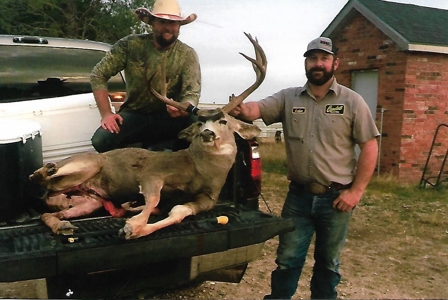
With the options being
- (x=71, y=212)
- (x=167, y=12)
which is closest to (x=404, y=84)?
(x=167, y=12)

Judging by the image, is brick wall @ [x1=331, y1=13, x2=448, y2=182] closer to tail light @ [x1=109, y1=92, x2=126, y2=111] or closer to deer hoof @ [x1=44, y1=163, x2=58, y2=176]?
tail light @ [x1=109, y1=92, x2=126, y2=111]

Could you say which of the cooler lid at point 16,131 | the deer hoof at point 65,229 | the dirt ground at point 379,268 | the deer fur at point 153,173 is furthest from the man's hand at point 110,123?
the dirt ground at point 379,268

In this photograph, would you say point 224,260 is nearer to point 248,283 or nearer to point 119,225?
point 119,225

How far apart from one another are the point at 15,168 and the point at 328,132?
218cm

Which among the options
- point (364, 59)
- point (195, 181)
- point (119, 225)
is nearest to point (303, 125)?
point (195, 181)

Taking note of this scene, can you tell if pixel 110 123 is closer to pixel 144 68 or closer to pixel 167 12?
pixel 144 68

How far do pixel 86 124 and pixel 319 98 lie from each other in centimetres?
194

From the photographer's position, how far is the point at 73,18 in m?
15.5

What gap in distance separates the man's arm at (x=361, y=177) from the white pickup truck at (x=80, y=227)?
2.18ft

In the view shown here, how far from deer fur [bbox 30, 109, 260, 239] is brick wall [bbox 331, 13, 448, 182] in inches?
372

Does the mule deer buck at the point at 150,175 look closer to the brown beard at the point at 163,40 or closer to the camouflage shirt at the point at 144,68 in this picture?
the camouflage shirt at the point at 144,68

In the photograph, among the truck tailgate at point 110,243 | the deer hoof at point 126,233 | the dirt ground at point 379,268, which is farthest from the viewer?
the dirt ground at point 379,268

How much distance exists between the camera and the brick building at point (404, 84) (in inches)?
483

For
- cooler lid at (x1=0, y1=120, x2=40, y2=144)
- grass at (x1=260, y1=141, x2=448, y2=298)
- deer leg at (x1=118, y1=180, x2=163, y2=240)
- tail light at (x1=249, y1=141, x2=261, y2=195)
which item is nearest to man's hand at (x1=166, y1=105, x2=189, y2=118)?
tail light at (x1=249, y1=141, x2=261, y2=195)
